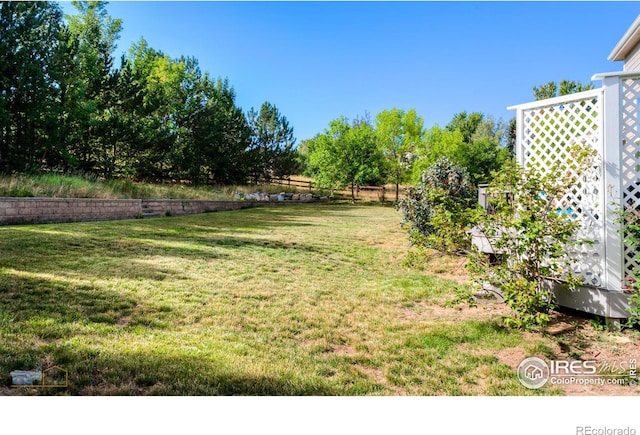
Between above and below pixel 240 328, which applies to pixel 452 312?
below

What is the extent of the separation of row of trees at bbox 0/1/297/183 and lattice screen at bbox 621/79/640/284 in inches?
525

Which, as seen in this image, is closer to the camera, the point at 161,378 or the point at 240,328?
the point at 161,378

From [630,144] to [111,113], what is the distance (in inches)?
670

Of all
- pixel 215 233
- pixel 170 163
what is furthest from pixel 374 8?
pixel 170 163

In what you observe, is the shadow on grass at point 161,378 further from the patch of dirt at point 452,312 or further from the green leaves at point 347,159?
the green leaves at point 347,159

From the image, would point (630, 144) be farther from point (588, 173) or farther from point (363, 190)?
point (363, 190)

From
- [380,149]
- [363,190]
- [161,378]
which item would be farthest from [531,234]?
[363,190]

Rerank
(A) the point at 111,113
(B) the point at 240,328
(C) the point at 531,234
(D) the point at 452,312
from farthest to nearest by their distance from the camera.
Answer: (A) the point at 111,113
(D) the point at 452,312
(C) the point at 531,234
(B) the point at 240,328

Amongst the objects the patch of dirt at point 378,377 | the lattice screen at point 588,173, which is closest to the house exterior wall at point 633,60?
the lattice screen at point 588,173

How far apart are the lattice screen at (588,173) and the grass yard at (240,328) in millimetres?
901

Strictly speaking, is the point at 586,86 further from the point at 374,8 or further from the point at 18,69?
the point at 18,69

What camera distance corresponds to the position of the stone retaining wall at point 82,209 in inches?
311

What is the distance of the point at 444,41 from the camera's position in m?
4.00

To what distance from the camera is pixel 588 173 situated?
321 centimetres
